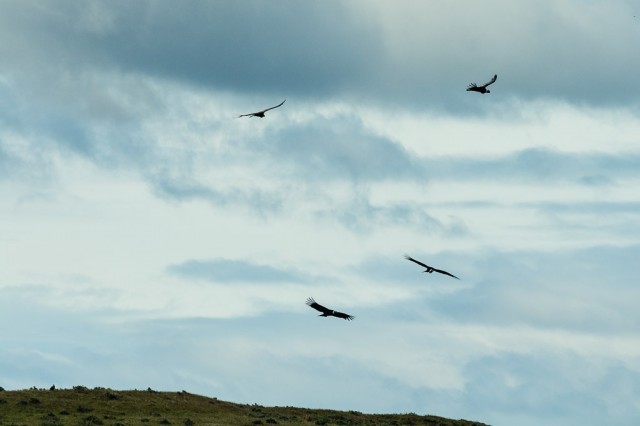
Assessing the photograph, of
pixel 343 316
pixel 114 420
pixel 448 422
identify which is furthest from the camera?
pixel 448 422

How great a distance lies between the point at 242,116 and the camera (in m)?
64.4

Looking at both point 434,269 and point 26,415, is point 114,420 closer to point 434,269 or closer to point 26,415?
point 26,415

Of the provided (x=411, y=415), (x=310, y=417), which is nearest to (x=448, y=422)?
(x=411, y=415)

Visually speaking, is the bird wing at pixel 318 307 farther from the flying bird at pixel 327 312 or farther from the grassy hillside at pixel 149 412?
the grassy hillside at pixel 149 412

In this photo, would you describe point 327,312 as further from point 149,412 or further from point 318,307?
point 149,412

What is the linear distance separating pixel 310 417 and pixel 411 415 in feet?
29.3

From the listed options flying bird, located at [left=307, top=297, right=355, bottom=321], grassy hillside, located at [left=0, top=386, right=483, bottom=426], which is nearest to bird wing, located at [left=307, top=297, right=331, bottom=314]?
flying bird, located at [left=307, top=297, right=355, bottom=321]

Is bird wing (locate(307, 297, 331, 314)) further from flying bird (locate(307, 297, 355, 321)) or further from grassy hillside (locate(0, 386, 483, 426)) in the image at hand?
grassy hillside (locate(0, 386, 483, 426))

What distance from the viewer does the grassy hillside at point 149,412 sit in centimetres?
7381

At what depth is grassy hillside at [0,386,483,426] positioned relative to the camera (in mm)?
73812

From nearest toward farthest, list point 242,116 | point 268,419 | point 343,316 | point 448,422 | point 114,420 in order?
point 343,316, point 242,116, point 114,420, point 268,419, point 448,422

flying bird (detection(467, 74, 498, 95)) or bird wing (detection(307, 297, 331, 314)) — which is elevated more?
flying bird (detection(467, 74, 498, 95))

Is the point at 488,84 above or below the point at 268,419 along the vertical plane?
above

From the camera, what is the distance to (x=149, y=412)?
78000 mm
